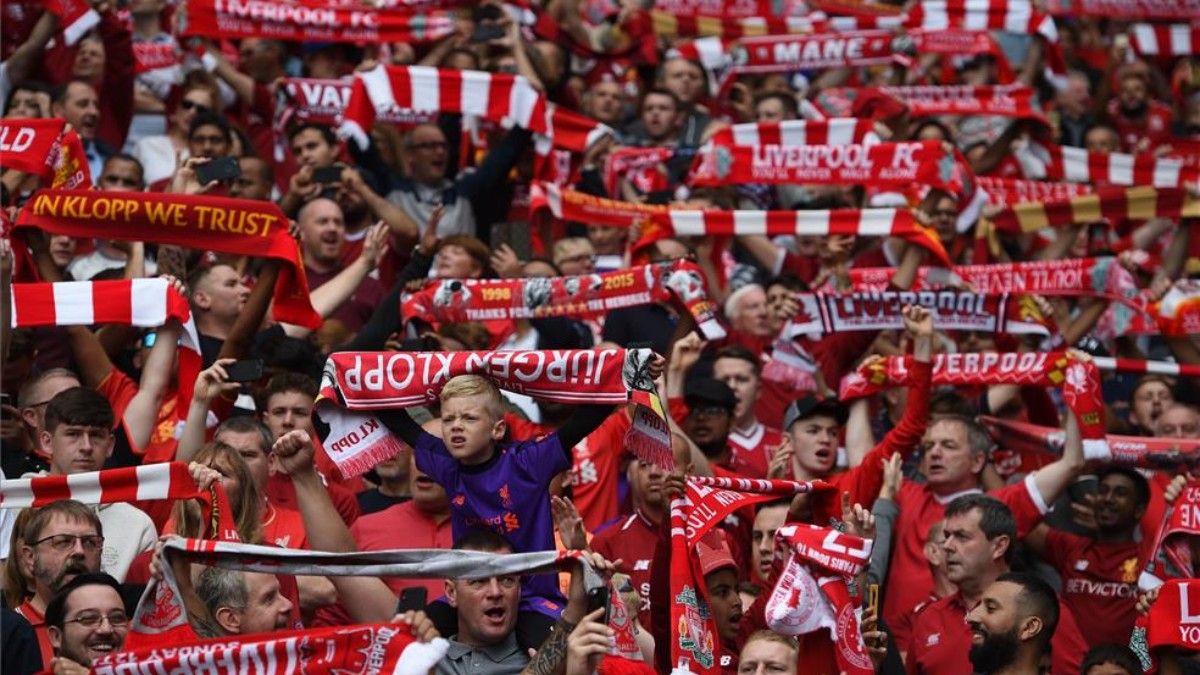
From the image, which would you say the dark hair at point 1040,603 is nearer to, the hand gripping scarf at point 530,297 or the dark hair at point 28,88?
the hand gripping scarf at point 530,297

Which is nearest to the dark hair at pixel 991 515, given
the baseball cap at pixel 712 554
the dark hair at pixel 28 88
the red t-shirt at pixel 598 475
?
the baseball cap at pixel 712 554

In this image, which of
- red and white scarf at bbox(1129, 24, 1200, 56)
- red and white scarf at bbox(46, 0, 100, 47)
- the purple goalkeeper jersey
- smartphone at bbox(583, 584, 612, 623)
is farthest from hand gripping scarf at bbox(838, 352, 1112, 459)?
red and white scarf at bbox(1129, 24, 1200, 56)

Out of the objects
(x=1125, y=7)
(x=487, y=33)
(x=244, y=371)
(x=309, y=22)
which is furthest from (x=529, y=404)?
(x=1125, y=7)

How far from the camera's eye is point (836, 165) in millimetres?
13125

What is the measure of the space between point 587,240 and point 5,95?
3.23 meters

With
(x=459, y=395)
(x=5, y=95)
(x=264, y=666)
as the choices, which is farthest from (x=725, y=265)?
(x=264, y=666)

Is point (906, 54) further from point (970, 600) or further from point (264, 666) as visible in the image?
point (264, 666)

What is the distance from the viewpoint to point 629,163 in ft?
47.1

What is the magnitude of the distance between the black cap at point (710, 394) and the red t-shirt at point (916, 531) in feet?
2.84

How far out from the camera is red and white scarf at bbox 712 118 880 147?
1330 cm

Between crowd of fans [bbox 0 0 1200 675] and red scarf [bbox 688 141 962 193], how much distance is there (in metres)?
0.24

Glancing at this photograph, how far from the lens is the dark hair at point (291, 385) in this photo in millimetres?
9680

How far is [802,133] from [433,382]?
5.48 meters

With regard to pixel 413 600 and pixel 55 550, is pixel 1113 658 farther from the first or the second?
pixel 55 550
